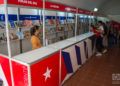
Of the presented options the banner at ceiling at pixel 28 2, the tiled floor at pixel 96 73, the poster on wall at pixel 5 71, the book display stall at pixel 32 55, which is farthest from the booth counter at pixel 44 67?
the banner at ceiling at pixel 28 2

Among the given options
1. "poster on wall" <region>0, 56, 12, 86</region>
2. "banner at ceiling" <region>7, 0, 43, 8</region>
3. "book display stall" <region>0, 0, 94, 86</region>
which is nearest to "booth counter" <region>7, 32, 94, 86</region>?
"book display stall" <region>0, 0, 94, 86</region>

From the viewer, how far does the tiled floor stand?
3.40m

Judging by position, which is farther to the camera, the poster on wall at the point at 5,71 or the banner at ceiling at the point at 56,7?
the banner at ceiling at the point at 56,7

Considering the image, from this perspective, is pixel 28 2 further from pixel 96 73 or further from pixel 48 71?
pixel 96 73

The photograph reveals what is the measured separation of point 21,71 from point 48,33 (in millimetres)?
4397

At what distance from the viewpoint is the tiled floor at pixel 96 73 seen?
3396mm

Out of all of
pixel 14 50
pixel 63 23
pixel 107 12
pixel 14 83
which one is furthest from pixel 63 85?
pixel 107 12

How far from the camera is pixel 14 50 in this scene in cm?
504

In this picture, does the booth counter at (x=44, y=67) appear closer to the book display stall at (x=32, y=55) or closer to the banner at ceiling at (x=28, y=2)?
the book display stall at (x=32, y=55)

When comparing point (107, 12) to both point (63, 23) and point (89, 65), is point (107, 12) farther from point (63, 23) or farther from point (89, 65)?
point (89, 65)

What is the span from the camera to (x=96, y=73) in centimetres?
395

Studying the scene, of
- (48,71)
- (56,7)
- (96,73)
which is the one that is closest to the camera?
(48,71)

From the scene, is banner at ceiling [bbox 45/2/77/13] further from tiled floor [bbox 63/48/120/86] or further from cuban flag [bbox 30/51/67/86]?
tiled floor [bbox 63/48/120/86]

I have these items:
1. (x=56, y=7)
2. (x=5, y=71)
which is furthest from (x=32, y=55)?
(x=56, y=7)
